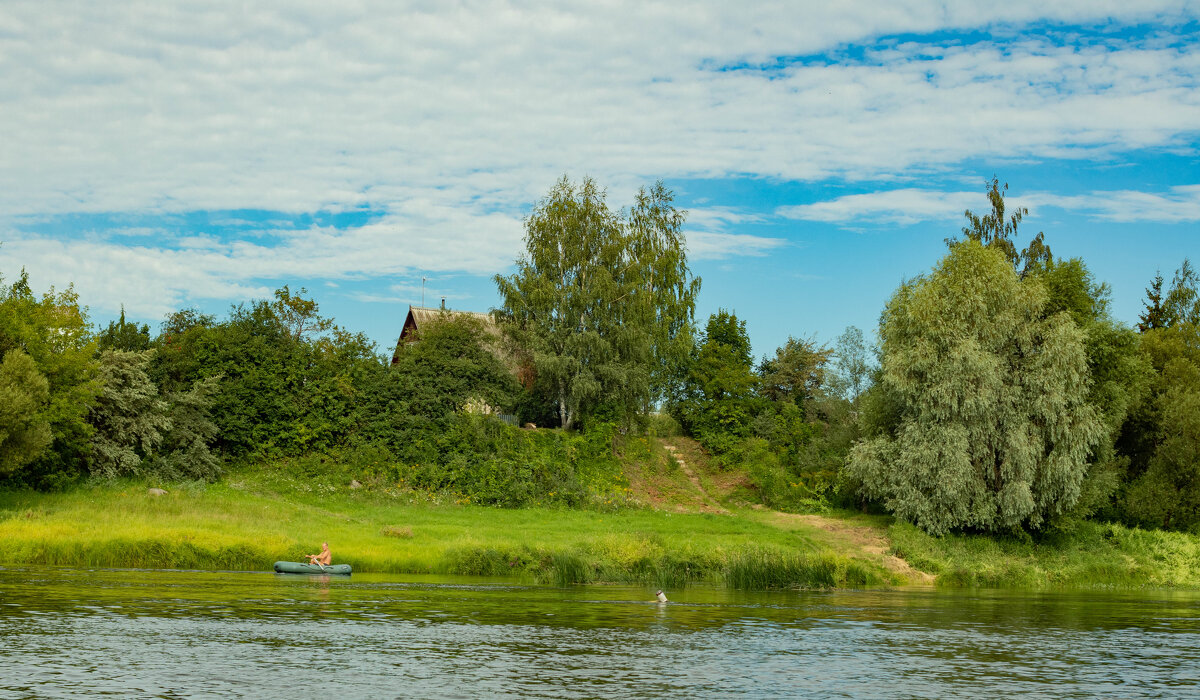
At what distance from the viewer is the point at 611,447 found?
6469cm

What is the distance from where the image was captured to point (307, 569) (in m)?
35.5

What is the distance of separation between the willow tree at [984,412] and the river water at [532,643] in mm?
12823

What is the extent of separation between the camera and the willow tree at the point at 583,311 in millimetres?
61875

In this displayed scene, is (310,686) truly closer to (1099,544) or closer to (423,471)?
(423,471)

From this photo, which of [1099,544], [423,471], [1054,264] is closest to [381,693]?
[423,471]

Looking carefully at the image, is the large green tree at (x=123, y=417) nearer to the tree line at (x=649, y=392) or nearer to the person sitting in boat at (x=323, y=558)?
the tree line at (x=649, y=392)

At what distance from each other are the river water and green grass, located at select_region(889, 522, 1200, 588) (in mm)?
12105

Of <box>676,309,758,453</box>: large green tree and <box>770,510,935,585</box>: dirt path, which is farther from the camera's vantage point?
<box>676,309,758,453</box>: large green tree

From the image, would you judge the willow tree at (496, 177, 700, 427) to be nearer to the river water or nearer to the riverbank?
the riverbank

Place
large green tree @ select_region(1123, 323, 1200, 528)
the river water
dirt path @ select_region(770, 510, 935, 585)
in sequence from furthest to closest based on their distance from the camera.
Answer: large green tree @ select_region(1123, 323, 1200, 528)
dirt path @ select_region(770, 510, 935, 585)
the river water

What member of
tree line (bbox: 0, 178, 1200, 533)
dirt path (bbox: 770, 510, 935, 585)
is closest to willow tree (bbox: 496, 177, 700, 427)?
tree line (bbox: 0, 178, 1200, 533)

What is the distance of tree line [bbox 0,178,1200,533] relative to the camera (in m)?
47.5

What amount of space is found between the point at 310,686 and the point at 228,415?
41.1m

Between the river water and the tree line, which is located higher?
the tree line
